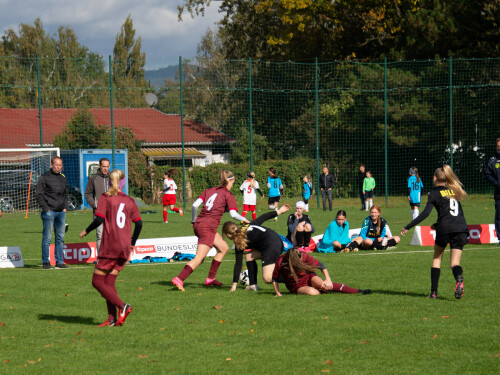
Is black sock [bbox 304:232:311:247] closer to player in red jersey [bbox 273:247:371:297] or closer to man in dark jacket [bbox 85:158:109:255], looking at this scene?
man in dark jacket [bbox 85:158:109:255]

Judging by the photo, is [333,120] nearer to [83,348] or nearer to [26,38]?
[83,348]

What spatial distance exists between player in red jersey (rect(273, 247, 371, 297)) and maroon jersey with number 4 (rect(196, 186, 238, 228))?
1.34 m

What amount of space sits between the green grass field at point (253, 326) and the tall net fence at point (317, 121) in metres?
21.1

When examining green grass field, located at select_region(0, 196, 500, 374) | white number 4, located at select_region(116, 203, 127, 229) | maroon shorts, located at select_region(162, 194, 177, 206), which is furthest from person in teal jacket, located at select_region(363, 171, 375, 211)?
white number 4, located at select_region(116, 203, 127, 229)

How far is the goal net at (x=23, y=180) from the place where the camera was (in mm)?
29719

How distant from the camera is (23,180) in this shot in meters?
Result: 29.9

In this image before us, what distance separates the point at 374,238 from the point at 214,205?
255 inches

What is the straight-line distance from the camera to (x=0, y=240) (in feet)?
63.3

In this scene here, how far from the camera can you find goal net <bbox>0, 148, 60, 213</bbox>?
2972 cm

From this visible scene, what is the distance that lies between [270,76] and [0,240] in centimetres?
1829

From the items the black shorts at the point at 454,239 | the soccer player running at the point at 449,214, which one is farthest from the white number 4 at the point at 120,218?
the black shorts at the point at 454,239

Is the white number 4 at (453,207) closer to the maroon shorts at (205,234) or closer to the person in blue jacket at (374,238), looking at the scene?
the maroon shorts at (205,234)

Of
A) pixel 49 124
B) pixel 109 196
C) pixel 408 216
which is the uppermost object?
pixel 49 124

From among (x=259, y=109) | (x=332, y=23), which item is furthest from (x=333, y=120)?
(x=332, y=23)
